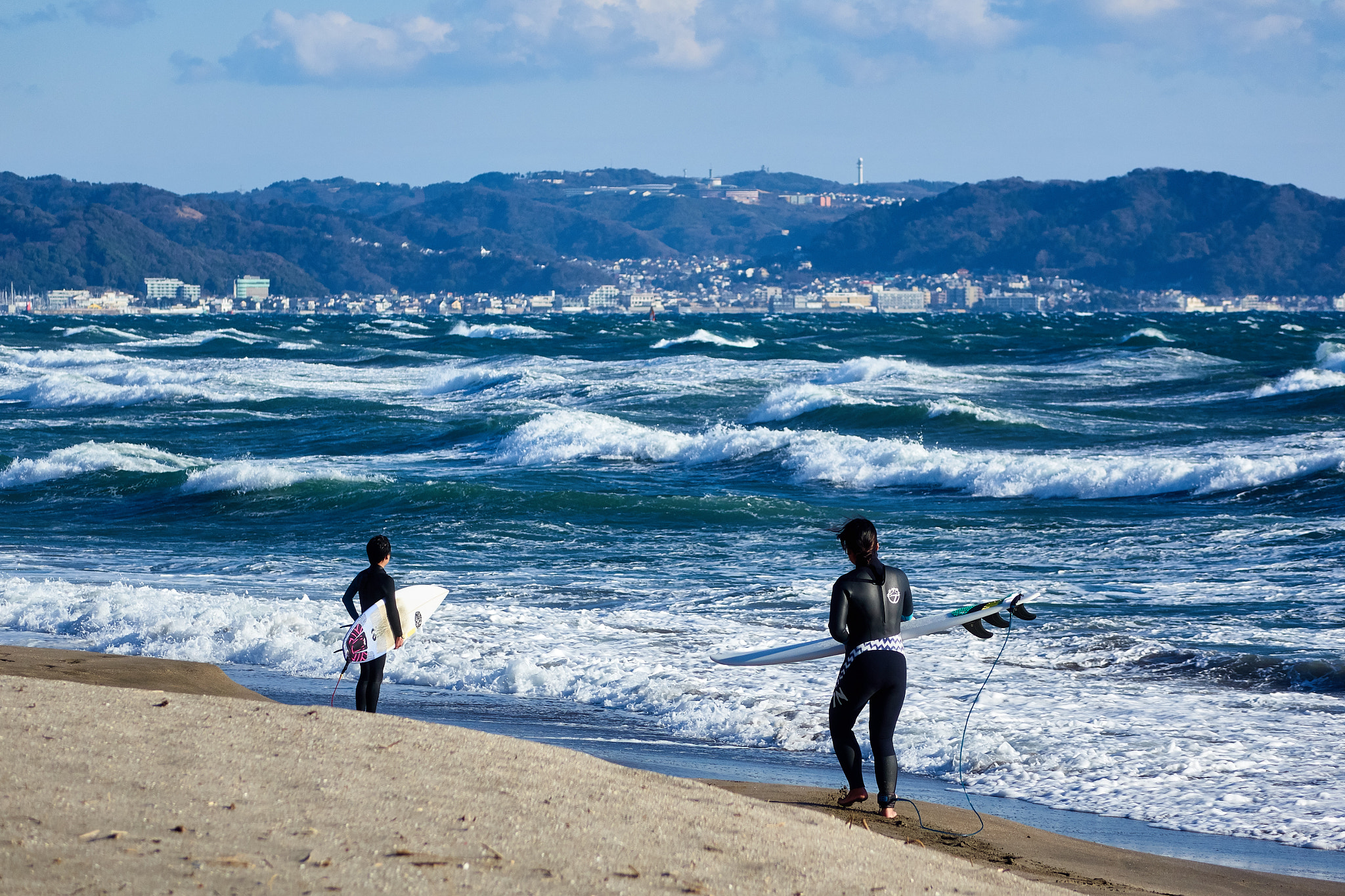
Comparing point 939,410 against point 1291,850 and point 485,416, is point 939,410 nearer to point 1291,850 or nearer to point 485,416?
point 485,416

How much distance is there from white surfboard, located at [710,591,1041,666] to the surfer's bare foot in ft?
2.10

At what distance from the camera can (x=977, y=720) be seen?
26.0 ft

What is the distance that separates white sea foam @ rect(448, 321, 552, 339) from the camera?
84562 mm

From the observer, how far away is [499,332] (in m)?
91.9

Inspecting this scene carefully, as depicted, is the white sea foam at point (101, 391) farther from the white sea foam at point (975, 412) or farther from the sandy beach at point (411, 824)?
the sandy beach at point (411, 824)

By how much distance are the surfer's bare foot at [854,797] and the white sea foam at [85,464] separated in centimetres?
1846

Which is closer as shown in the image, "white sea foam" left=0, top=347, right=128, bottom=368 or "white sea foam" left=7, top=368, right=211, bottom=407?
"white sea foam" left=7, top=368, right=211, bottom=407

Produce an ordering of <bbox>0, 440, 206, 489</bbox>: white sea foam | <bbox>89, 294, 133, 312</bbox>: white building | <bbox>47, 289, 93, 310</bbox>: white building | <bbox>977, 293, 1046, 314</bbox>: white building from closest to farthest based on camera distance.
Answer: <bbox>0, 440, 206, 489</bbox>: white sea foam → <bbox>977, 293, 1046, 314</bbox>: white building → <bbox>89, 294, 133, 312</bbox>: white building → <bbox>47, 289, 93, 310</bbox>: white building

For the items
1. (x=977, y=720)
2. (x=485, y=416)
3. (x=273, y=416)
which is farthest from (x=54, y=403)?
(x=977, y=720)

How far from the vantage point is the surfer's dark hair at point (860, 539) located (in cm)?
570

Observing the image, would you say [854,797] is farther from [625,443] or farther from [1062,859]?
[625,443]

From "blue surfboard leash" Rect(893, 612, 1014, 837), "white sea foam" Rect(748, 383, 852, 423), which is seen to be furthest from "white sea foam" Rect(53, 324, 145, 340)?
"blue surfboard leash" Rect(893, 612, 1014, 837)

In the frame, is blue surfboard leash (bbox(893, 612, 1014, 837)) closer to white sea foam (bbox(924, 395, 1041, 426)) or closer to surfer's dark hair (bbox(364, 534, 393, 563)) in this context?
surfer's dark hair (bbox(364, 534, 393, 563))

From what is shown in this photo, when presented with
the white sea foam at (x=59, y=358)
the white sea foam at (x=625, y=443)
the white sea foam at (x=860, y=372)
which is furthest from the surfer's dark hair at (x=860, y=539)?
the white sea foam at (x=59, y=358)
